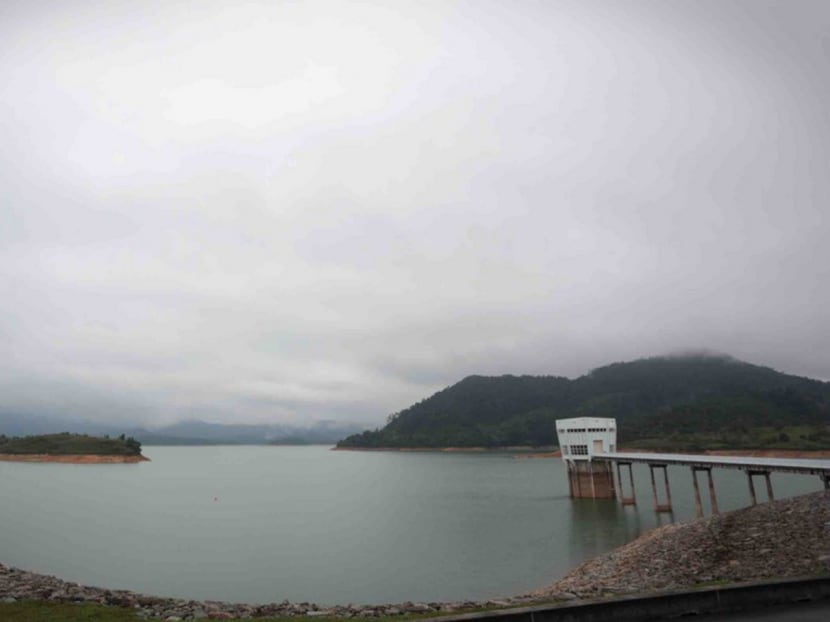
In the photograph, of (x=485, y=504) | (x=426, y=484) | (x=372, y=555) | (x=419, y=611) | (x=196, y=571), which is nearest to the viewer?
(x=419, y=611)

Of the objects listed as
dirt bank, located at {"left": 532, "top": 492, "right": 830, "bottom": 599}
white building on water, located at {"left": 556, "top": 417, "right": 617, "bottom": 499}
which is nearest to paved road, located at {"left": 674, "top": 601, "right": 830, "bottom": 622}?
dirt bank, located at {"left": 532, "top": 492, "right": 830, "bottom": 599}

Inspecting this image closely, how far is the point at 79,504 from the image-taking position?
66.4 meters

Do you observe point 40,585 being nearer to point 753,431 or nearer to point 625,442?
point 625,442

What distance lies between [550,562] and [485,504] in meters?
32.0

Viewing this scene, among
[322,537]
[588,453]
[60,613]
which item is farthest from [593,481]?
[60,613]

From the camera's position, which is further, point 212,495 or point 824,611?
point 212,495

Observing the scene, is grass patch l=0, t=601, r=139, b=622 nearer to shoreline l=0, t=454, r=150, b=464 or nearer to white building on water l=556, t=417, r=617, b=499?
white building on water l=556, t=417, r=617, b=499

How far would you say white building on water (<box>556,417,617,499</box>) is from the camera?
226 feet

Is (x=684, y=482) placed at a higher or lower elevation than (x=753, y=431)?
lower

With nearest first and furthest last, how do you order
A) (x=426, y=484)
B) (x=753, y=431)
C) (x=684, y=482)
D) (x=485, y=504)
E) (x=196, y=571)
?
(x=196, y=571)
(x=485, y=504)
(x=684, y=482)
(x=426, y=484)
(x=753, y=431)

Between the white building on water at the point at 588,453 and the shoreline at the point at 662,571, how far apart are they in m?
39.1

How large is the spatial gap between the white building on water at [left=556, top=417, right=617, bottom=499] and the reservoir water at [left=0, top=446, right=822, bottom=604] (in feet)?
10.2

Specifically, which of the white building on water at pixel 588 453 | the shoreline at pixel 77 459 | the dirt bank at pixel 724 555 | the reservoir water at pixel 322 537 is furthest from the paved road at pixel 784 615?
the shoreline at pixel 77 459

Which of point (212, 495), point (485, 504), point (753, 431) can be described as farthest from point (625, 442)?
point (212, 495)
